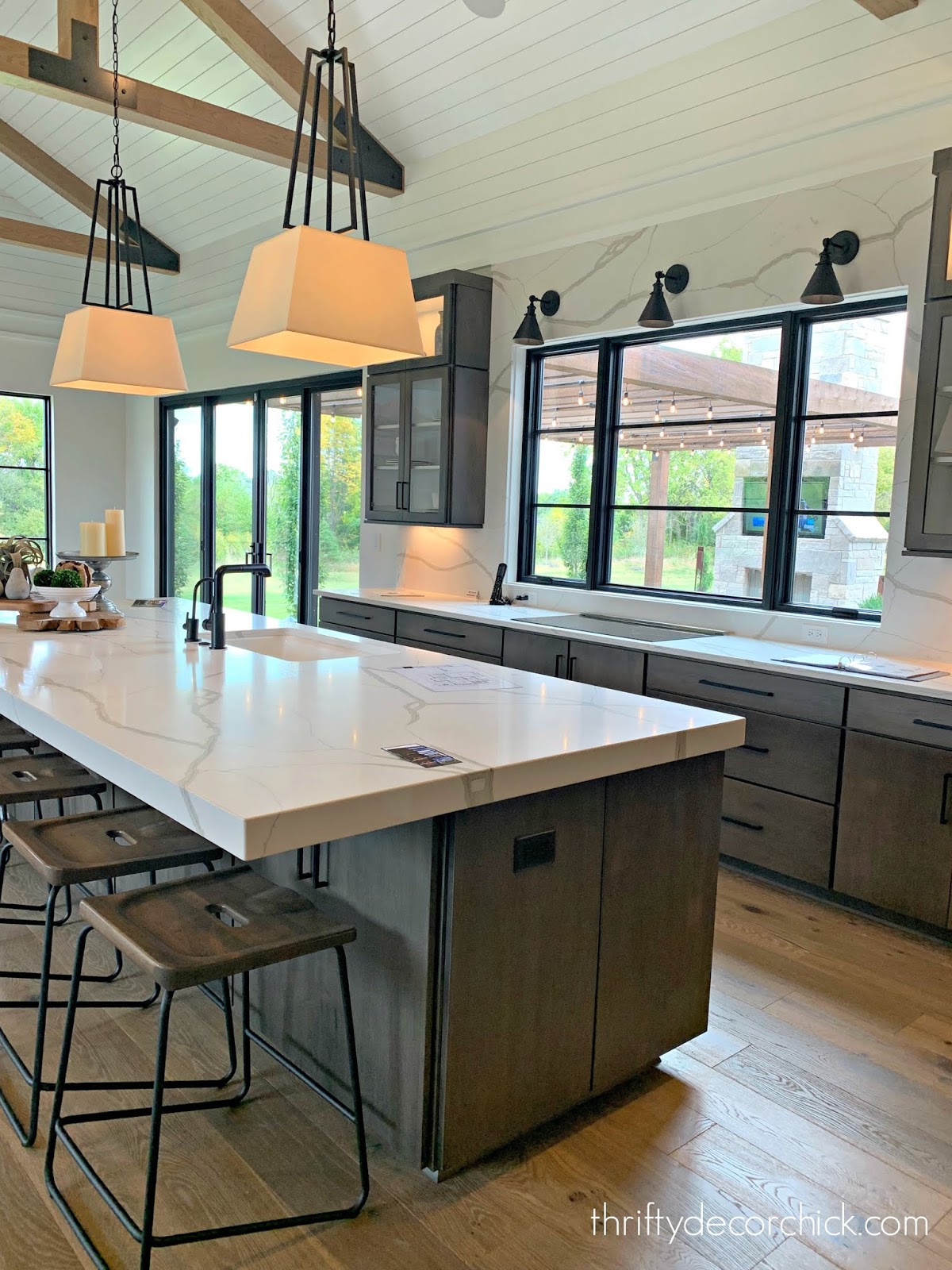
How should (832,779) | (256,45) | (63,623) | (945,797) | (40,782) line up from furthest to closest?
(256,45)
(63,623)
(832,779)
(945,797)
(40,782)

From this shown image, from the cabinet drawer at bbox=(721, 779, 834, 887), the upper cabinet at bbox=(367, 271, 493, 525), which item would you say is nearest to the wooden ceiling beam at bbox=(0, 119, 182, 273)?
the upper cabinet at bbox=(367, 271, 493, 525)

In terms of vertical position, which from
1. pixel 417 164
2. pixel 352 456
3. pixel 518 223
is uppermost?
pixel 417 164

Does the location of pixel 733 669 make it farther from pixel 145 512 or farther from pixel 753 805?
pixel 145 512

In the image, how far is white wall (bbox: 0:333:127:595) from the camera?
8.12 m

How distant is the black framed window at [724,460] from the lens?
154 inches

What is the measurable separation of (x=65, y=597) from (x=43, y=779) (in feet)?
4.20

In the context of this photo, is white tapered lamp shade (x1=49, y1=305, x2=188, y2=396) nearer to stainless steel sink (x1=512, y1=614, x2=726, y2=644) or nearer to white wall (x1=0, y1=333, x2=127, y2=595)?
stainless steel sink (x1=512, y1=614, x2=726, y2=644)

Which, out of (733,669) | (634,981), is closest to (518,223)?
(733,669)

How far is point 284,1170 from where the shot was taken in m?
1.97

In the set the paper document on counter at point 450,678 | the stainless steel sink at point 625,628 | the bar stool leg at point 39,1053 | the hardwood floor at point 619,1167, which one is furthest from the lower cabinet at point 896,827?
the bar stool leg at point 39,1053

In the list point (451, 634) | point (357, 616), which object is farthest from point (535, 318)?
point (357, 616)

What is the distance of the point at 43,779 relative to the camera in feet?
8.52

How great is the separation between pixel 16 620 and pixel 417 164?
11.0ft

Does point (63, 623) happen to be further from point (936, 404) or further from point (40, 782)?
point (936, 404)
